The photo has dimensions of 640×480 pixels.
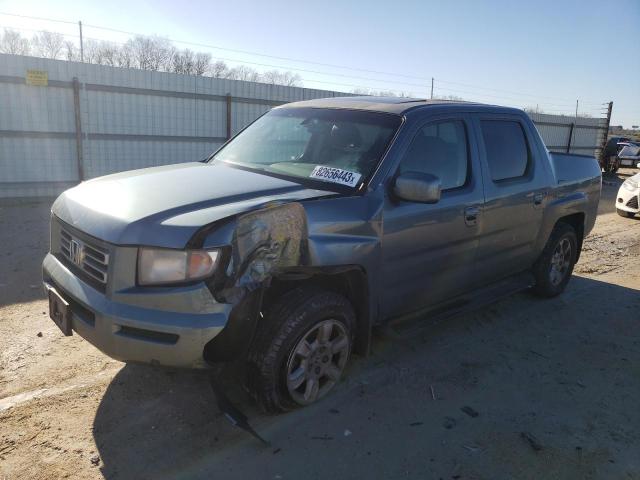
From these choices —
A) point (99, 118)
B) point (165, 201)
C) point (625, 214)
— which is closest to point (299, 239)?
point (165, 201)

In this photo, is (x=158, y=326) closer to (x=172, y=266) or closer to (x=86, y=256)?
(x=172, y=266)

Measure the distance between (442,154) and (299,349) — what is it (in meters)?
1.84

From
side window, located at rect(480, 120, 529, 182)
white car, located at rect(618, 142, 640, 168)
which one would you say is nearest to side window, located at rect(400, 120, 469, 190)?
side window, located at rect(480, 120, 529, 182)

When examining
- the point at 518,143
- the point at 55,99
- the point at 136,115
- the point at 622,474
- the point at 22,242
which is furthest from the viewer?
the point at 136,115

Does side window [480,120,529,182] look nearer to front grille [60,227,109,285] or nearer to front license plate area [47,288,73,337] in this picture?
front grille [60,227,109,285]

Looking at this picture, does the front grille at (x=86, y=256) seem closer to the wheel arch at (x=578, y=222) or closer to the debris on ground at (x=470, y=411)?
the debris on ground at (x=470, y=411)

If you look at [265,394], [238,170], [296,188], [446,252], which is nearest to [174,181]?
[238,170]

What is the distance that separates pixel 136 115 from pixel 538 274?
27.6ft

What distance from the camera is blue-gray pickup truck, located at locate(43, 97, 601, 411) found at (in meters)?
2.60

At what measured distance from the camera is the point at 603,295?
5.79 meters

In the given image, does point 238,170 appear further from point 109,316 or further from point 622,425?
point 622,425

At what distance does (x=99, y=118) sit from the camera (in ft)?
33.0

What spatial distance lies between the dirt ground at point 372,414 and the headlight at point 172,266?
972 mm

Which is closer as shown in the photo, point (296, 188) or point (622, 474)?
point (622, 474)
